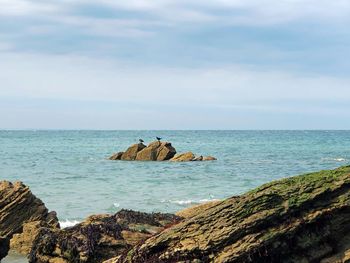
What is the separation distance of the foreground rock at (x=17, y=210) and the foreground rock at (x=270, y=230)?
24.9 ft

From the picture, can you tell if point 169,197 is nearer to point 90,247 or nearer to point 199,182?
point 199,182

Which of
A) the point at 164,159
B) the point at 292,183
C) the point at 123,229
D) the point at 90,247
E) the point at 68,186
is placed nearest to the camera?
the point at 292,183

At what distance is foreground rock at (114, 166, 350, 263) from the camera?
29.9 ft

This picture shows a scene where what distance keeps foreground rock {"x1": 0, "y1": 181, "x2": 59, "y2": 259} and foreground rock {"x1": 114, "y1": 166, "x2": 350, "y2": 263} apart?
7594mm

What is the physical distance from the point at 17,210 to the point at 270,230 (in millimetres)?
10072

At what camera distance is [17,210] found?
16.8m

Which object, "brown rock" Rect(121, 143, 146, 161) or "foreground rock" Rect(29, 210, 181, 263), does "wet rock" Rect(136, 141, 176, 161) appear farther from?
"foreground rock" Rect(29, 210, 181, 263)

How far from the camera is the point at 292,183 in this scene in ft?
32.0

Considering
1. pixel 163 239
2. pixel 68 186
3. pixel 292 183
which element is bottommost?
pixel 68 186

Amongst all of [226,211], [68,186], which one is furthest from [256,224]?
[68,186]

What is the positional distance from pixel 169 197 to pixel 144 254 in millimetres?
18253

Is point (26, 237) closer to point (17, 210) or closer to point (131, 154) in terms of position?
point (17, 210)

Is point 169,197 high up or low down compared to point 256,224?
down

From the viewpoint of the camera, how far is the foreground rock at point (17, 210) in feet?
53.9
